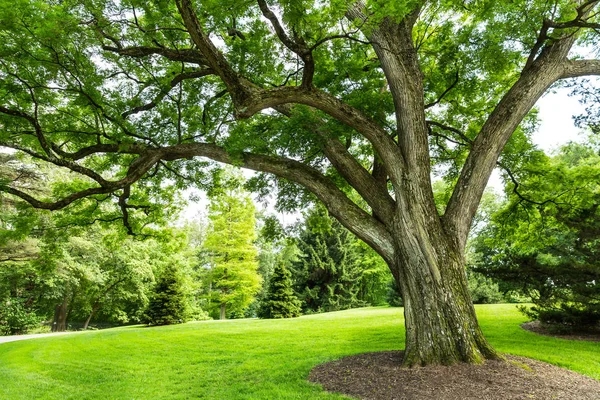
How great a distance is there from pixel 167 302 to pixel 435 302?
17.3m

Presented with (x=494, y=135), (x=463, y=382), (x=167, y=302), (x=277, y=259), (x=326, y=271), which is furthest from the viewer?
(x=326, y=271)

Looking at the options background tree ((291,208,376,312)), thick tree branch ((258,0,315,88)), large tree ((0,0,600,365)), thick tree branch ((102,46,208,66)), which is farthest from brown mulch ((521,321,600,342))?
background tree ((291,208,376,312))

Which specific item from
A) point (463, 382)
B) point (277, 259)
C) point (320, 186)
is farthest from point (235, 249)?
point (463, 382)

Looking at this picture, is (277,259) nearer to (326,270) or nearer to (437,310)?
(326,270)

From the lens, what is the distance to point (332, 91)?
7.55m

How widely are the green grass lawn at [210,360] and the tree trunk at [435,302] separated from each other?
159 centimetres

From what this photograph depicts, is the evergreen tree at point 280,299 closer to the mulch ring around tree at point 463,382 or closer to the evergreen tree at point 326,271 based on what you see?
the evergreen tree at point 326,271

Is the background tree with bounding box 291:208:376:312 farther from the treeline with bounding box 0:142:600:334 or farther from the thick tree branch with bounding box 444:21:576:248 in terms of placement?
A: the thick tree branch with bounding box 444:21:576:248

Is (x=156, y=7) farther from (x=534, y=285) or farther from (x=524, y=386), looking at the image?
(x=534, y=285)

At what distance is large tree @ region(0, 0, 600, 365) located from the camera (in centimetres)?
514

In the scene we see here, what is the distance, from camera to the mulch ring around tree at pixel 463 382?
4117 mm

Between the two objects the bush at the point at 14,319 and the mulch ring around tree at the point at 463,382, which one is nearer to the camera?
the mulch ring around tree at the point at 463,382

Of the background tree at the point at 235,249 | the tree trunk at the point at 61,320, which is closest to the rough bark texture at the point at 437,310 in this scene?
the background tree at the point at 235,249

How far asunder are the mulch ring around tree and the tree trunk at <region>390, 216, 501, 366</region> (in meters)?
0.22
